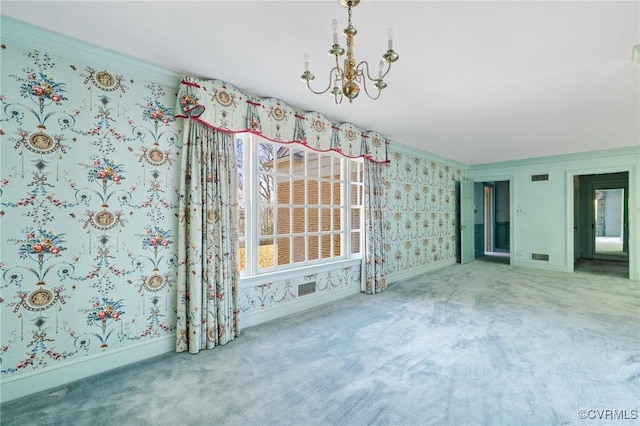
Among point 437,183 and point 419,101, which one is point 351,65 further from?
point 437,183

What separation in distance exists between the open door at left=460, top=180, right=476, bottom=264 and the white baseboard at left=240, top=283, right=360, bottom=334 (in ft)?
11.6

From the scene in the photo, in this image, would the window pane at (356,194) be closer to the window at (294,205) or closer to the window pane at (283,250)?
the window at (294,205)

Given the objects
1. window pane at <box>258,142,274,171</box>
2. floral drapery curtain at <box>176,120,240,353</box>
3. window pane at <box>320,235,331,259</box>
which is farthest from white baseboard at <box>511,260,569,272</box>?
floral drapery curtain at <box>176,120,240,353</box>

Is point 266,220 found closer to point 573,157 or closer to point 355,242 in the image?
point 355,242

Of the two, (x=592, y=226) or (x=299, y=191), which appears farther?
(x=592, y=226)

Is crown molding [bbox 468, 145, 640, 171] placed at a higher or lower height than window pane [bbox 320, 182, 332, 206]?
higher

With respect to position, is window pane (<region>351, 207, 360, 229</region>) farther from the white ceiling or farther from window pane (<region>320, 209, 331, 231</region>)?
the white ceiling

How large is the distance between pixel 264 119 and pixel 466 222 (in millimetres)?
5532

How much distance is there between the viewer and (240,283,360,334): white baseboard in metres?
3.07

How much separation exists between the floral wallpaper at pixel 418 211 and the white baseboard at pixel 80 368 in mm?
3427

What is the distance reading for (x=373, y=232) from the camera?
429cm

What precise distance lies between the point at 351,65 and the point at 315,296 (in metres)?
2.87

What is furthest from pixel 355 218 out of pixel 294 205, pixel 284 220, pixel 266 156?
pixel 266 156

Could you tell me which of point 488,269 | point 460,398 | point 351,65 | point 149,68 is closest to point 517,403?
point 460,398
